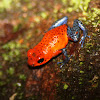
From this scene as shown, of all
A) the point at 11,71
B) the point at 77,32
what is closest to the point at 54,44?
the point at 77,32

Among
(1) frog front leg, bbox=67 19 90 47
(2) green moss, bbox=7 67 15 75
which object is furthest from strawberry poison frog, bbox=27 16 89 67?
(2) green moss, bbox=7 67 15 75

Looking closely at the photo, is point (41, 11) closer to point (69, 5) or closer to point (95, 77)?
point (69, 5)

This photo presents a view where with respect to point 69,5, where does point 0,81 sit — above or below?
below

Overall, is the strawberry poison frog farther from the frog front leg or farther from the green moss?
the green moss

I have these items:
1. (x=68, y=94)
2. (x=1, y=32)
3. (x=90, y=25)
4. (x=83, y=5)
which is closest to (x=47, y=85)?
(x=68, y=94)

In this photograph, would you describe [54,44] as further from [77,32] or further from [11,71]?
[11,71]

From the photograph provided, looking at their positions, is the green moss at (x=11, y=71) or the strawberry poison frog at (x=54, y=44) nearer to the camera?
the strawberry poison frog at (x=54, y=44)

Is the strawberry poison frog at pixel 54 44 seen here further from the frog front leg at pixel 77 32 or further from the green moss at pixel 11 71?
the green moss at pixel 11 71

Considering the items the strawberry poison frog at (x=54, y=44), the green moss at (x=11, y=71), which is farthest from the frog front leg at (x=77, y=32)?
the green moss at (x=11, y=71)
